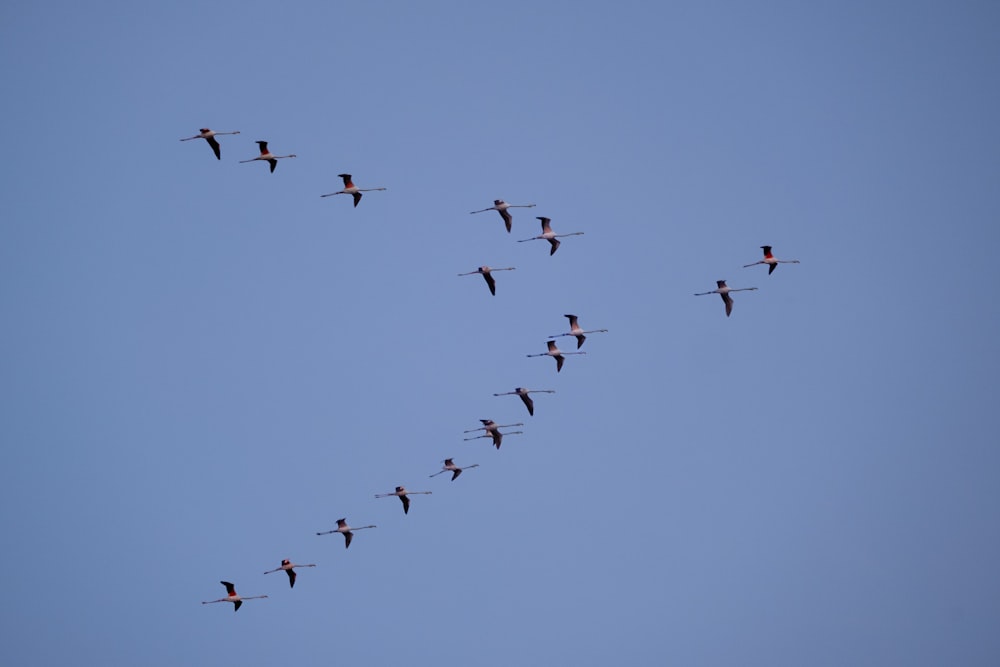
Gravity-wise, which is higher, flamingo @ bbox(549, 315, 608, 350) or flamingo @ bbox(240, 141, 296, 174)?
flamingo @ bbox(240, 141, 296, 174)

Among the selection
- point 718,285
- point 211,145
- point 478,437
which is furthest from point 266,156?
point 718,285

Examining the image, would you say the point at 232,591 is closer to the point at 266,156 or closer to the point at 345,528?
the point at 345,528

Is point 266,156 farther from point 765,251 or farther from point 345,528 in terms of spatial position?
point 765,251

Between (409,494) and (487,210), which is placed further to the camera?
(409,494)

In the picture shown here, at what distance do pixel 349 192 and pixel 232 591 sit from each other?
65.4 feet

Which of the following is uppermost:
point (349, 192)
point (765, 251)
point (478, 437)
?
point (349, 192)

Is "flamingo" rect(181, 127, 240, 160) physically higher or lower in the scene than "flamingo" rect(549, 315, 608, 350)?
higher

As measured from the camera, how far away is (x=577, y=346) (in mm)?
84938

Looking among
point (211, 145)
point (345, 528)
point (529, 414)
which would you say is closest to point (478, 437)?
point (529, 414)

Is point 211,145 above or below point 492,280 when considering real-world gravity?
above

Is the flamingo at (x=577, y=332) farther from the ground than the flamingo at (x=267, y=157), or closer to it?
closer to it

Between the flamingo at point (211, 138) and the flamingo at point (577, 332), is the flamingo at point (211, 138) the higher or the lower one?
the higher one

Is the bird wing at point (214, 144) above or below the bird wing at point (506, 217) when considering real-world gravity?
above

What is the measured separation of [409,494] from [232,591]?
32.4 ft
